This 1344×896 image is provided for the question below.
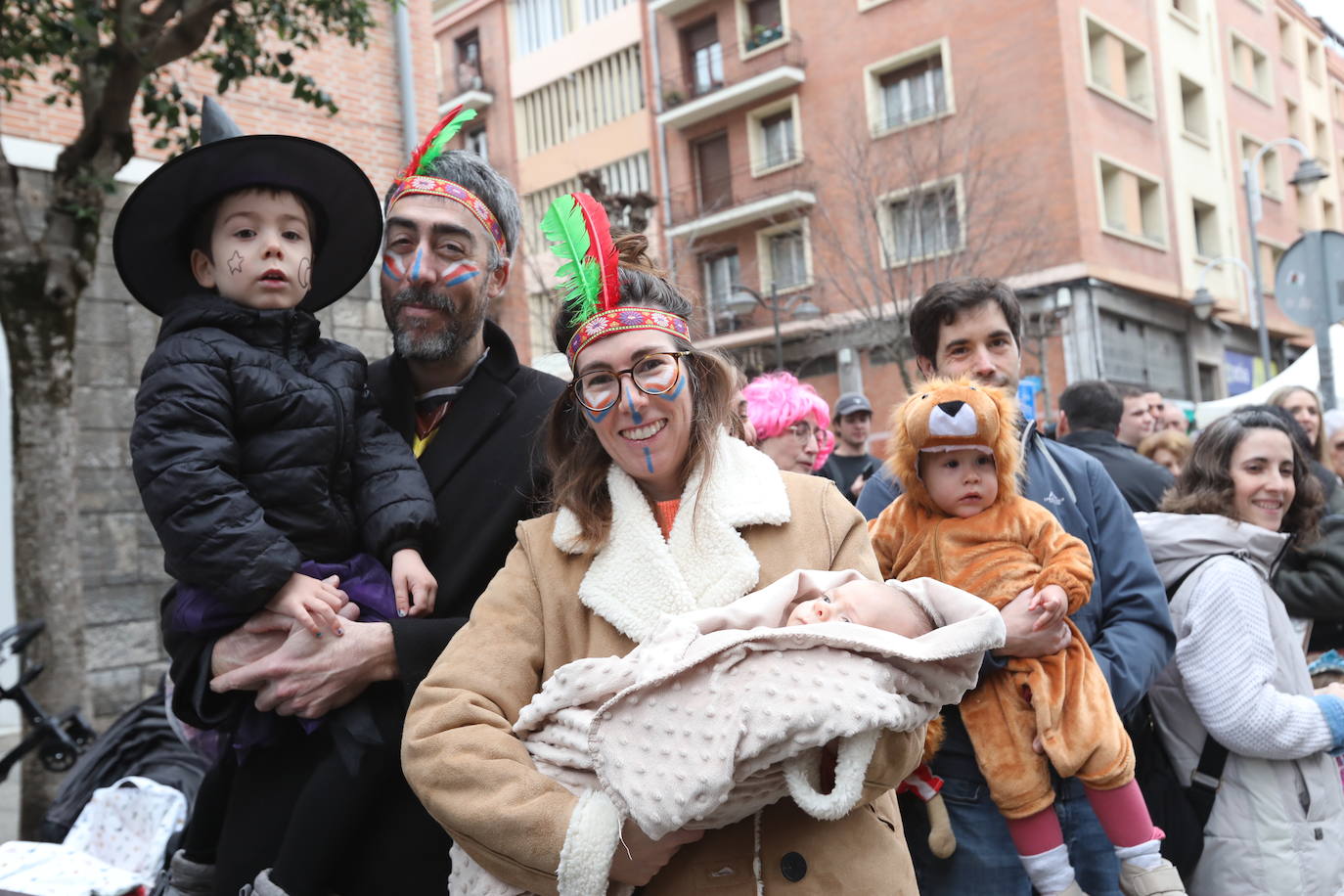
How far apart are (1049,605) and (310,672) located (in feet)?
5.49

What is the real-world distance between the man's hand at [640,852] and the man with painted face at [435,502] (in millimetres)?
628

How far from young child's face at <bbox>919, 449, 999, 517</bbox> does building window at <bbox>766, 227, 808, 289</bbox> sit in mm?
21189

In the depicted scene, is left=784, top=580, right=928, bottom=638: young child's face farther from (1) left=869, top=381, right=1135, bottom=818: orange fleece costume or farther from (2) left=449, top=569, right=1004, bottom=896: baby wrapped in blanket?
(1) left=869, top=381, right=1135, bottom=818: orange fleece costume

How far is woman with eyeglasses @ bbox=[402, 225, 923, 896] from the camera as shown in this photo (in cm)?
182

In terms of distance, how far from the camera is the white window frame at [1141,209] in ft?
70.3

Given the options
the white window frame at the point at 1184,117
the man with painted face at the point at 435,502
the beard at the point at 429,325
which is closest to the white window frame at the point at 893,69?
the white window frame at the point at 1184,117

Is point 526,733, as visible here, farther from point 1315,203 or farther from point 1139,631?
point 1315,203

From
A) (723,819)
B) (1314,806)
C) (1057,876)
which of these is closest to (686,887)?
(723,819)

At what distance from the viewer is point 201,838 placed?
2.57m

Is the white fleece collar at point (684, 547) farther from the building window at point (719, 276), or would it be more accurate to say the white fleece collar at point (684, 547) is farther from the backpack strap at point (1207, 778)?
the building window at point (719, 276)

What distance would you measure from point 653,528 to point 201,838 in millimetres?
1437

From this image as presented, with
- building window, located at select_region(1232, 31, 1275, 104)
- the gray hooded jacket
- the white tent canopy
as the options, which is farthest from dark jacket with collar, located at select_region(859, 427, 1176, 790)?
building window, located at select_region(1232, 31, 1275, 104)

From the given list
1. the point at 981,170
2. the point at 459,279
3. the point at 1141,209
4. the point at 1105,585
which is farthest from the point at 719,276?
the point at 459,279

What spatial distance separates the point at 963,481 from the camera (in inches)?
109
